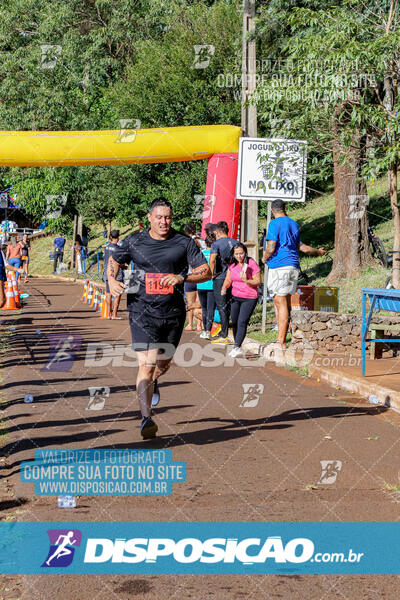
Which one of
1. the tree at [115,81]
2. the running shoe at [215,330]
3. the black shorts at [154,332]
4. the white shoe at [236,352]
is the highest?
the tree at [115,81]

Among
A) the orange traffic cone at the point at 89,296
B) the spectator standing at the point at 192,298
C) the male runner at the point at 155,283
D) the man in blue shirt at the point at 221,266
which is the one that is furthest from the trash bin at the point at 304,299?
the orange traffic cone at the point at 89,296

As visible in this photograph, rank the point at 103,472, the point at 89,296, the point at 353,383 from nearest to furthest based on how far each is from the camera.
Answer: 1. the point at 103,472
2. the point at 353,383
3. the point at 89,296

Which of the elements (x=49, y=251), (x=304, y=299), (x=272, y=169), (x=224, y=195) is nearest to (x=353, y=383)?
(x=304, y=299)

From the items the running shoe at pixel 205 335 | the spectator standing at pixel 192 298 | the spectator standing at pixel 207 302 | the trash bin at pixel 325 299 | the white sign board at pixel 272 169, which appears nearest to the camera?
the white sign board at pixel 272 169

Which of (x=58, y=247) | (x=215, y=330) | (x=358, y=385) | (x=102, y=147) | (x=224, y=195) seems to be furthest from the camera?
(x=58, y=247)

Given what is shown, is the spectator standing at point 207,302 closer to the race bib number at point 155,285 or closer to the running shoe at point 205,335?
the running shoe at point 205,335

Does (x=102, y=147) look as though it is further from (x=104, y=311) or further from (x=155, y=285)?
(x=155, y=285)

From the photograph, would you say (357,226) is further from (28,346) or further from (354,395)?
(354,395)

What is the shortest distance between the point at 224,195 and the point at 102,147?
9.93 feet

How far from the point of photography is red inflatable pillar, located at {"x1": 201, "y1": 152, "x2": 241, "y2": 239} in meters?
17.7

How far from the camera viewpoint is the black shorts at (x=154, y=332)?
7293mm

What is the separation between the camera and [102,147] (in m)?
19.0

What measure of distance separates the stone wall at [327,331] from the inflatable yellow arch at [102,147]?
21.2 ft

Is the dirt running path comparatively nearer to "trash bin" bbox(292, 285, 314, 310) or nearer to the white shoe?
the white shoe
